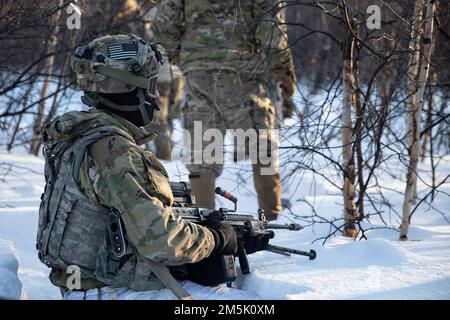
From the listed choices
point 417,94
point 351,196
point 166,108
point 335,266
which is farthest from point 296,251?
point 166,108

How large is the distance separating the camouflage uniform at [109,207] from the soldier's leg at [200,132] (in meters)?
2.31

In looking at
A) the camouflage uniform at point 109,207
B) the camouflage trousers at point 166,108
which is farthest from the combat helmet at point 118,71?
the camouflage trousers at point 166,108

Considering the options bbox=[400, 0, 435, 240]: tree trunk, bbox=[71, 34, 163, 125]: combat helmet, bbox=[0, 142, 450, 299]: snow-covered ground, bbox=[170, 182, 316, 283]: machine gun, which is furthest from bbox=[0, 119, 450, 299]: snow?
bbox=[71, 34, 163, 125]: combat helmet

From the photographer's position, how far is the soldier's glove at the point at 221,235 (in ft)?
9.09

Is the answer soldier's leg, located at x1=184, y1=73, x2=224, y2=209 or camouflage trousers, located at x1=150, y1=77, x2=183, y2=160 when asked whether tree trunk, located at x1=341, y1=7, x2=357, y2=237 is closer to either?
soldier's leg, located at x1=184, y1=73, x2=224, y2=209

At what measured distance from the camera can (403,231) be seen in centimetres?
395

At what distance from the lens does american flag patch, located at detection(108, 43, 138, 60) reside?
9.15 feet

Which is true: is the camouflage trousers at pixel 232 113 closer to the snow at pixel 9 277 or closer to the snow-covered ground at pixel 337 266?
the snow-covered ground at pixel 337 266

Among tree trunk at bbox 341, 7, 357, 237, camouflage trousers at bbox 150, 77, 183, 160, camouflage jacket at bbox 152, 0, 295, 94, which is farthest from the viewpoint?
camouflage trousers at bbox 150, 77, 183, 160

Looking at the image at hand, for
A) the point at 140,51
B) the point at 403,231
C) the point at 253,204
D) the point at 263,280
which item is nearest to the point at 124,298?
the point at 263,280

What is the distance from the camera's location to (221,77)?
5.13m

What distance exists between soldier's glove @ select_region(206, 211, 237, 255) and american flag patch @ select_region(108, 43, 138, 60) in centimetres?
76
